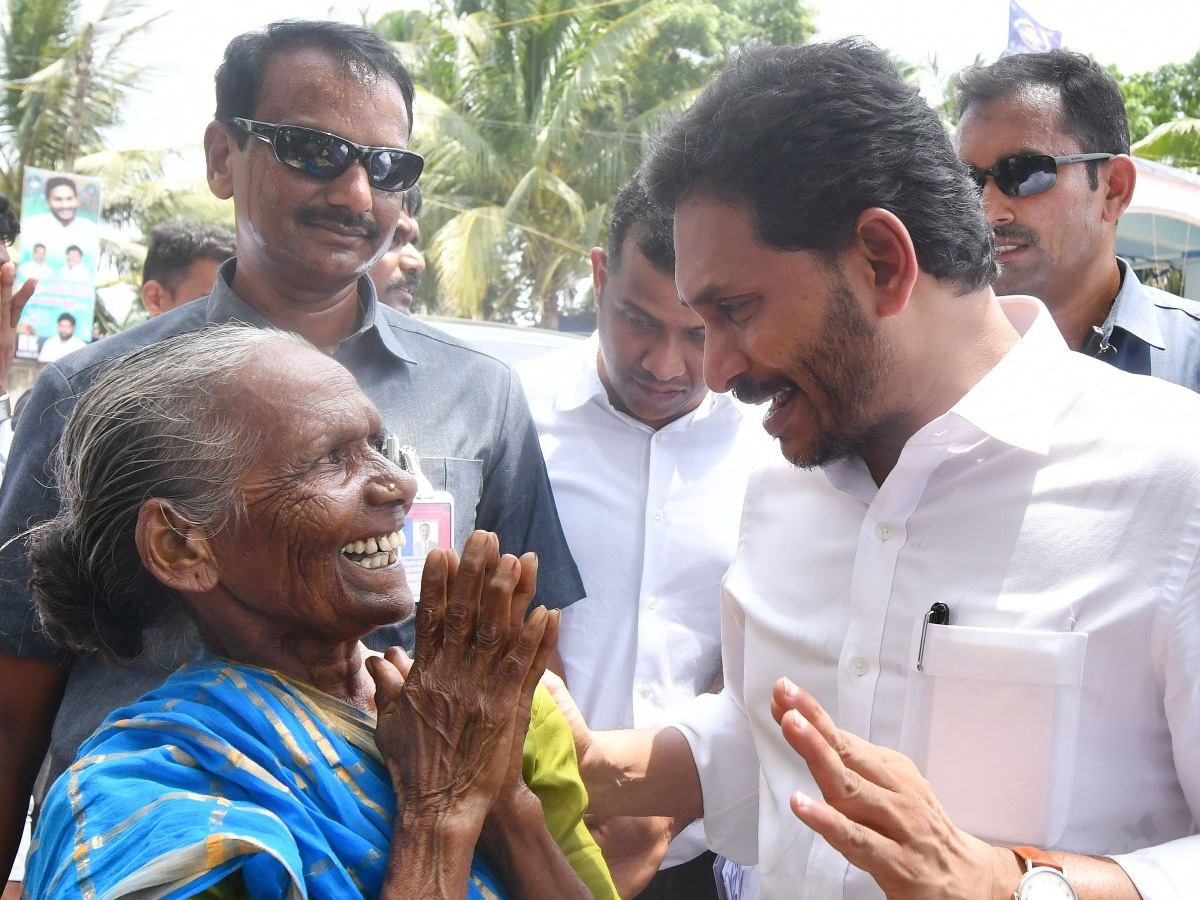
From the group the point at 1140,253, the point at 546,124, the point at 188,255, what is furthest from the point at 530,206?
the point at 188,255

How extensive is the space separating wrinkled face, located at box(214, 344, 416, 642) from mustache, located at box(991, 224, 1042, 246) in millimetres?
2514

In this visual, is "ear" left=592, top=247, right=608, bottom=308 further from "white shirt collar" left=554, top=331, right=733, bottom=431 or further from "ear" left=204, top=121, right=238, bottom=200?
"ear" left=204, top=121, right=238, bottom=200

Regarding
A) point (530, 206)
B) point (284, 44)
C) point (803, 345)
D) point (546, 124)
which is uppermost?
point (284, 44)

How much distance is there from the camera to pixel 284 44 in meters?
3.02

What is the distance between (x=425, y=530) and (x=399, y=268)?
259cm

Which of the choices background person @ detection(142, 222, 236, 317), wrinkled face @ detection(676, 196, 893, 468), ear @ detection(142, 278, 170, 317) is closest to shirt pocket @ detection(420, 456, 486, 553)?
wrinkled face @ detection(676, 196, 893, 468)

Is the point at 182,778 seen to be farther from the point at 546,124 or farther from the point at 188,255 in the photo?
the point at 546,124

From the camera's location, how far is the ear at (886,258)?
90.0 inches

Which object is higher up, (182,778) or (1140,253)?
(182,778)

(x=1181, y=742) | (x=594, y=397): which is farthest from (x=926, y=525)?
(x=594, y=397)

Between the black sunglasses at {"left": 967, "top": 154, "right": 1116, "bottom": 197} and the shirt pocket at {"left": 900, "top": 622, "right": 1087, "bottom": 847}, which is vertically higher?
the black sunglasses at {"left": 967, "top": 154, "right": 1116, "bottom": 197}

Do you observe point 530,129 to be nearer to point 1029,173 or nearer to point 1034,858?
point 1029,173

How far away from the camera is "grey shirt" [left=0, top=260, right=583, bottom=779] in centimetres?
251

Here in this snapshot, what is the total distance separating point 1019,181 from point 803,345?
76.5 inches
